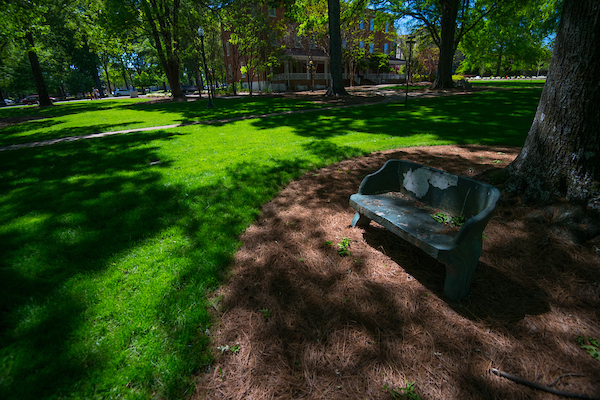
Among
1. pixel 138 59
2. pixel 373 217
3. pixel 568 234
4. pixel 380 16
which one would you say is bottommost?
pixel 568 234

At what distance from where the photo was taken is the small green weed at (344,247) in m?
3.40

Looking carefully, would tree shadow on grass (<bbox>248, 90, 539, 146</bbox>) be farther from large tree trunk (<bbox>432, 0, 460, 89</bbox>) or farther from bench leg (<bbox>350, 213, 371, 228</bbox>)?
large tree trunk (<bbox>432, 0, 460, 89</bbox>)

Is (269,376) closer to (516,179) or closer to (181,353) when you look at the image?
(181,353)

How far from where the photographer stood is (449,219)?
3170 millimetres

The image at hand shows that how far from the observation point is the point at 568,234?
320 cm

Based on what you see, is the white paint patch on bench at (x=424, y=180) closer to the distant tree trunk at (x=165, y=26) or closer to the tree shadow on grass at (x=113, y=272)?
the tree shadow on grass at (x=113, y=272)

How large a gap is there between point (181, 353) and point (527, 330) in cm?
276

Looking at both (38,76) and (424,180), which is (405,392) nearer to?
(424,180)

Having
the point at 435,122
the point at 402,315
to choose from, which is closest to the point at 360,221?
the point at 402,315

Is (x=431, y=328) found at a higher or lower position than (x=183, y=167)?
lower

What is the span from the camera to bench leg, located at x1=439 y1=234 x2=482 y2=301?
2.43 metres

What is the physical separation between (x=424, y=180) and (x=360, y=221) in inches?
37.3

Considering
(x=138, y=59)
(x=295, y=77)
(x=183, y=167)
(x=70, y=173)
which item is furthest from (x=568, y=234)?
(x=138, y=59)

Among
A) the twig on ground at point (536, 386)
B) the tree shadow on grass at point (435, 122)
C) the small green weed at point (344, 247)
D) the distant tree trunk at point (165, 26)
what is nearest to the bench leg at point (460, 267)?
the twig on ground at point (536, 386)
